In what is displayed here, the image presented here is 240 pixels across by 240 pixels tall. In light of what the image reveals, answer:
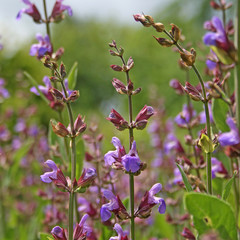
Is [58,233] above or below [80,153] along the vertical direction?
below

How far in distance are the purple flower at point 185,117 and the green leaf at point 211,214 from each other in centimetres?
86

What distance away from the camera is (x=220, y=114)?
1.47m

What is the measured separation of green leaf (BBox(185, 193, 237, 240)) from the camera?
3.13 feet

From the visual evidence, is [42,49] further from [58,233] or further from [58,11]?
[58,233]

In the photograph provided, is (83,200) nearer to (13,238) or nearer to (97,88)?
(13,238)

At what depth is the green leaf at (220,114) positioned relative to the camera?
4.74 ft

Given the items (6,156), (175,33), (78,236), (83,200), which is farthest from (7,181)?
(175,33)

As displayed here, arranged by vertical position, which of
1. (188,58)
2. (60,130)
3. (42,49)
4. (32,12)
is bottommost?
(60,130)

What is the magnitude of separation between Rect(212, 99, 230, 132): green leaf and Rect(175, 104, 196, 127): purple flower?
0.34 meters

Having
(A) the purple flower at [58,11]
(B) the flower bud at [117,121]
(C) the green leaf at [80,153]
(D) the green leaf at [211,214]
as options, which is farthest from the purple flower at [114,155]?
(A) the purple flower at [58,11]

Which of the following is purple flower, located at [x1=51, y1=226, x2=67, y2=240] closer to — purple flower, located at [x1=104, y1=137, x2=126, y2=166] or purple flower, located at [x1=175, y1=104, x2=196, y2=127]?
purple flower, located at [x1=104, y1=137, x2=126, y2=166]

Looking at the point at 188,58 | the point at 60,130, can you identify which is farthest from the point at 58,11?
the point at 188,58

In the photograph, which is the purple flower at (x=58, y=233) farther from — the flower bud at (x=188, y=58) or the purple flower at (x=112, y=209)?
the flower bud at (x=188, y=58)

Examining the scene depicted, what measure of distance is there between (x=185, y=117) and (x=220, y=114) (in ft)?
1.46
